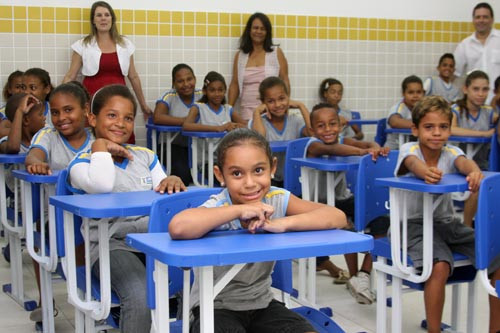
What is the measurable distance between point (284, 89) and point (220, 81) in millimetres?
1172

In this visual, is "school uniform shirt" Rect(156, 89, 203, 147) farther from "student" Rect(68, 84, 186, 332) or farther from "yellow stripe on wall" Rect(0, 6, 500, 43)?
"student" Rect(68, 84, 186, 332)

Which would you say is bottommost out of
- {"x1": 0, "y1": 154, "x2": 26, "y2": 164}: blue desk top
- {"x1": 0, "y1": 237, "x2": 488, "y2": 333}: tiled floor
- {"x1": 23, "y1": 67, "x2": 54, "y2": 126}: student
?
{"x1": 0, "y1": 237, "x2": 488, "y2": 333}: tiled floor

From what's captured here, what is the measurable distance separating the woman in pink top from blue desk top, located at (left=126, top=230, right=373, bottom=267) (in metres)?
5.20

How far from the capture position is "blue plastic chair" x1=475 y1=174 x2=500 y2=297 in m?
2.57

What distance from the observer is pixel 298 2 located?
749cm

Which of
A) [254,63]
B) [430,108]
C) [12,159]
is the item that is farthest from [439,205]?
[254,63]

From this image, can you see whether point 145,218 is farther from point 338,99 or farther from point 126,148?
point 338,99

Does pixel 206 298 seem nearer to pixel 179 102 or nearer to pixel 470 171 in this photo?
pixel 470 171

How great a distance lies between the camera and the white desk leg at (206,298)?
171 cm

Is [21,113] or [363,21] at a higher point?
[363,21]

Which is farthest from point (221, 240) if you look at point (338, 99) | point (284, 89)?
point (338, 99)

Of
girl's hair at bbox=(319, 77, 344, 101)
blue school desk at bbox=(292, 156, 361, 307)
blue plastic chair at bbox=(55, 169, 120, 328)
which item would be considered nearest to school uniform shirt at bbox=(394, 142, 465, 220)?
blue school desk at bbox=(292, 156, 361, 307)

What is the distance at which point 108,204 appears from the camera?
240cm

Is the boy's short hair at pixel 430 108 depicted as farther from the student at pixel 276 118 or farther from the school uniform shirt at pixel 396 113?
the school uniform shirt at pixel 396 113
